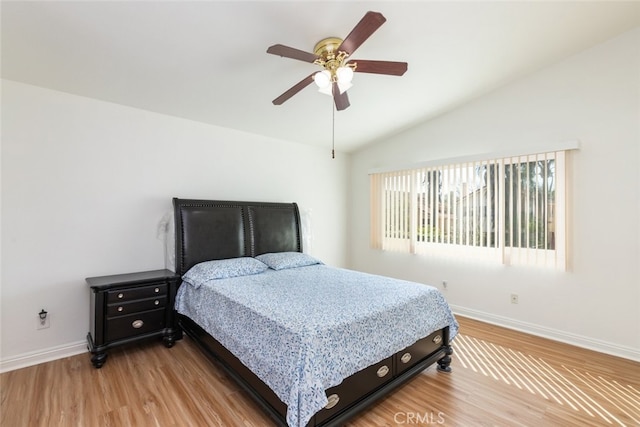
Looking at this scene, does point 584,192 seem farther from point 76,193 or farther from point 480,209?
point 76,193

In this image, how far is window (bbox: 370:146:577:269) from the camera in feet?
10.6

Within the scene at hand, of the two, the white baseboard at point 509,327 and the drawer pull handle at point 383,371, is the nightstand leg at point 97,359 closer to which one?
the white baseboard at point 509,327

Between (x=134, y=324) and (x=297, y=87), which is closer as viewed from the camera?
(x=297, y=87)

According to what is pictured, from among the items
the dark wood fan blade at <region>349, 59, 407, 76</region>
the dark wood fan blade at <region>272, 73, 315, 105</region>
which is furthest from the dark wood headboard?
the dark wood fan blade at <region>349, 59, 407, 76</region>

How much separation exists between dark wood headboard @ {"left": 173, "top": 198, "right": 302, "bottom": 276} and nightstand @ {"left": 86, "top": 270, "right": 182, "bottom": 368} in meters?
0.30

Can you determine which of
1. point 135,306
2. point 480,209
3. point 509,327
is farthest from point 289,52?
point 509,327

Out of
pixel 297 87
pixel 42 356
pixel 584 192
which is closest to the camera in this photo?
pixel 297 87

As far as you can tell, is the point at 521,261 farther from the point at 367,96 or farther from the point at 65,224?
the point at 65,224

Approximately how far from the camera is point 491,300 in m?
3.66

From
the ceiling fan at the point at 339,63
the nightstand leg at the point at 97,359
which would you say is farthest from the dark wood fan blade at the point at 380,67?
the nightstand leg at the point at 97,359

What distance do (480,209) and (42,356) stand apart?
191 inches

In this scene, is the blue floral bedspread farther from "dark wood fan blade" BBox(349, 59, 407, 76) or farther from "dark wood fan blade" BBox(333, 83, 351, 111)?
"dark wood fan blade" BBox(349, 59, 407, 76)

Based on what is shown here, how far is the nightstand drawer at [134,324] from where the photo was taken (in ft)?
8.45

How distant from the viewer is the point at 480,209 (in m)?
3.71
